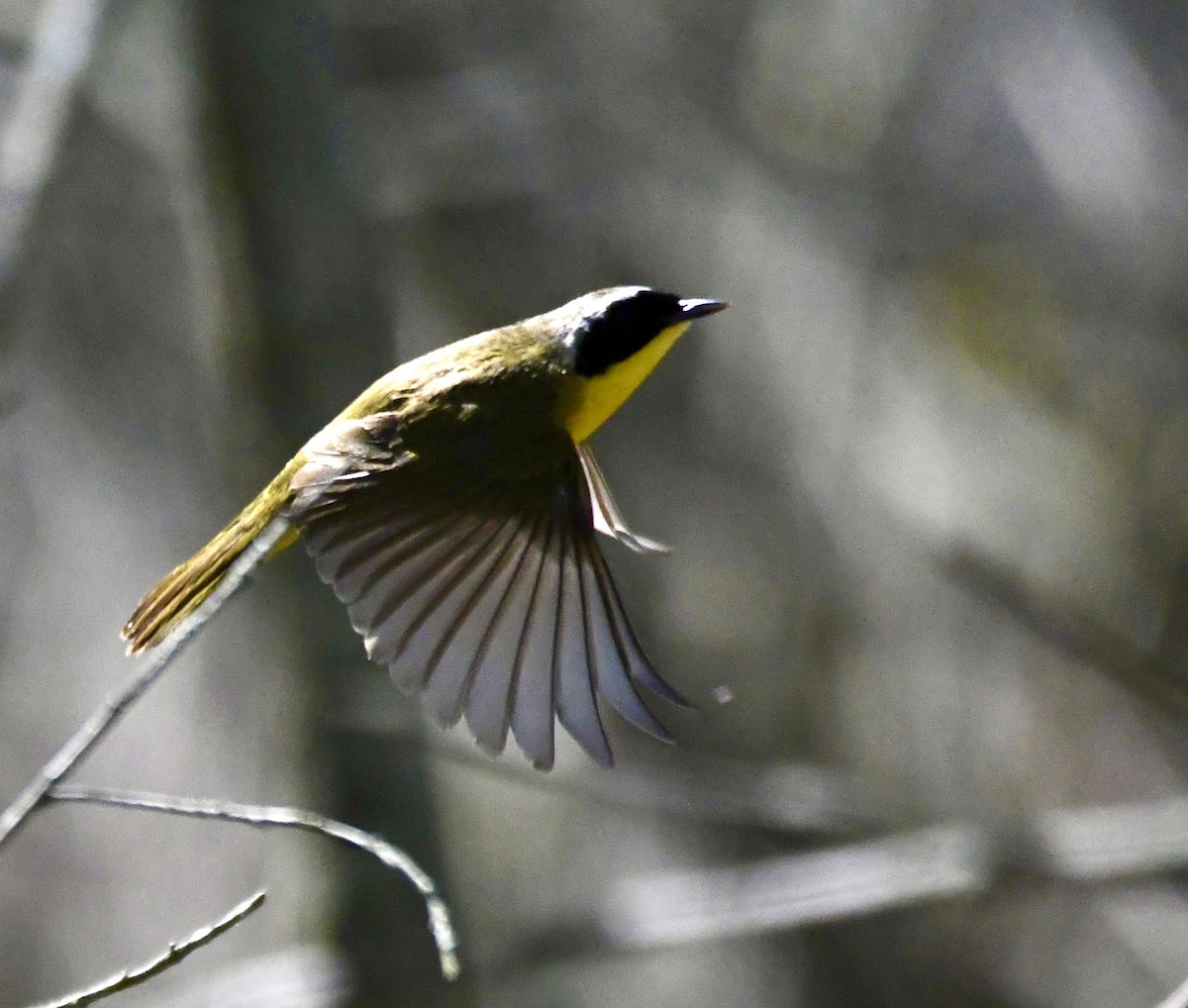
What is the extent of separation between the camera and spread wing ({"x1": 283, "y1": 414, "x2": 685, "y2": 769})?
1.97 m

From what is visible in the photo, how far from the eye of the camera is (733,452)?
19.0ft

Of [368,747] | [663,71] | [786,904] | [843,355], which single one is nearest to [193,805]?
[786,904]

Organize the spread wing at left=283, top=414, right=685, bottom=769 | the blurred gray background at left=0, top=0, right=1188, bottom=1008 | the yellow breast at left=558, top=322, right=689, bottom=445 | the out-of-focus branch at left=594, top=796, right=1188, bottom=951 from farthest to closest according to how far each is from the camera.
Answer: the blurred gray background at left=0, top=0, right=1188, bottom=1008 → the out-of-focus branch at left=594, top=796, right=1188, bottom=951 → the yellow breast at left=558, top=322, right=689, bottom=445 → the spread wing at left=283, top=414, right=685, bottom=769

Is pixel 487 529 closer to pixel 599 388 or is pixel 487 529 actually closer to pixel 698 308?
pixel 599 388

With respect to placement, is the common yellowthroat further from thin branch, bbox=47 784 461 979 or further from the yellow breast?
thin branch, bbox=47 784 461 979

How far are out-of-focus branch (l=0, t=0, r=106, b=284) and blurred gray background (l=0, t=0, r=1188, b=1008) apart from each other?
607 mm

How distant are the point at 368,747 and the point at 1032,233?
3.06 meters

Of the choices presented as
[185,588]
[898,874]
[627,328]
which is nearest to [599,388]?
[627,328]

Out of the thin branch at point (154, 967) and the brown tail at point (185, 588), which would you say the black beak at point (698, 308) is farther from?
the thin branch at point (154, 967)

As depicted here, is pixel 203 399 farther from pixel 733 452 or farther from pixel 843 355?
pixel 843 355

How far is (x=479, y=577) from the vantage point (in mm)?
2215

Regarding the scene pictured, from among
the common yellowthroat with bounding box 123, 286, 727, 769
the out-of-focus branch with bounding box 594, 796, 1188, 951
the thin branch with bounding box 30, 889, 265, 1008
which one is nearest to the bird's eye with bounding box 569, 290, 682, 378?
the common yellowthroat with bounding box 123, 286, 727, 769

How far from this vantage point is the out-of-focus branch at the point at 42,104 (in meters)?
3.59

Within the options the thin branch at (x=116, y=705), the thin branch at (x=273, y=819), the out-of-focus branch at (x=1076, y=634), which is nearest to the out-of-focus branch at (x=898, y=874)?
the out-of-focus branch at (x=1076, y=634)
